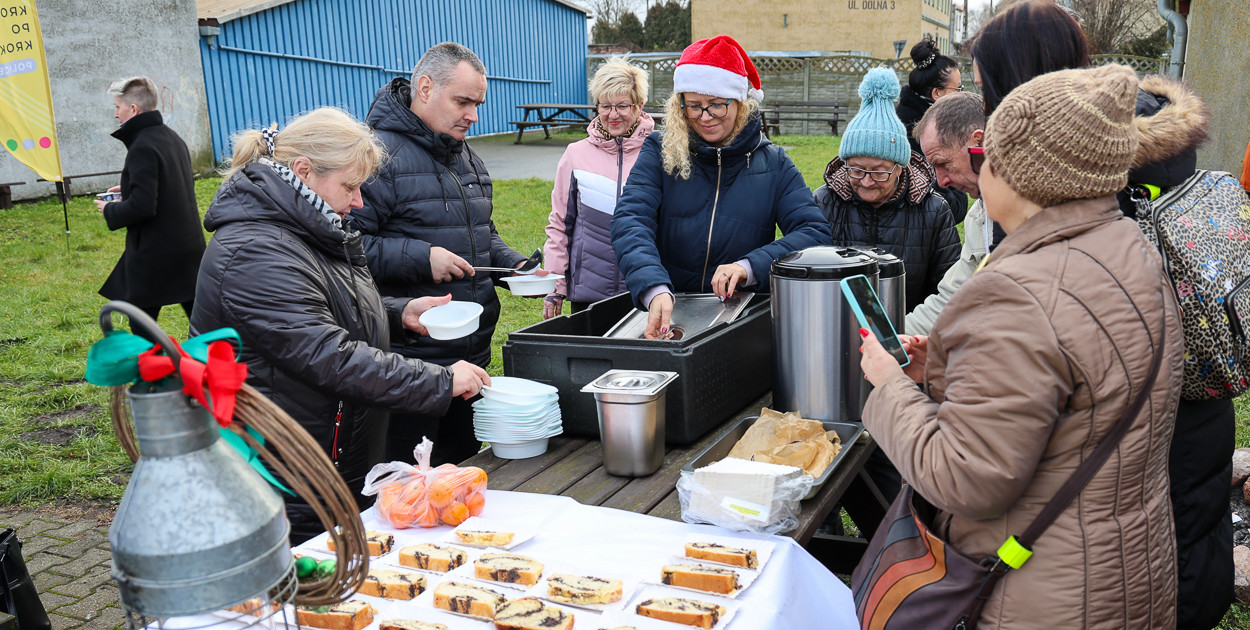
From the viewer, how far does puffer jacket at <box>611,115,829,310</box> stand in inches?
118

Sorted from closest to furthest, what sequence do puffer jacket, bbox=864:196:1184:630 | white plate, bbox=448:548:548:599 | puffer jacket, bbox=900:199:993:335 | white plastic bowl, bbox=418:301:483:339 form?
puffer jacket, bbox=864:196:1184:630 → white plate, bbox=448:548:548:599 → white plastic bowl, bbox=418:301:483:339 → puffer jacket, bbox=900:199:993:335

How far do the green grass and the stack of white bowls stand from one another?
2542 millimetres

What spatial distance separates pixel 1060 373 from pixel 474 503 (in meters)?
1.25

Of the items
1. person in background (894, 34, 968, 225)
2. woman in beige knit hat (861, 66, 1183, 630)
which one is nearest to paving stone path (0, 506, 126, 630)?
woman in beige knit hat (861, 66, 1183, 630)

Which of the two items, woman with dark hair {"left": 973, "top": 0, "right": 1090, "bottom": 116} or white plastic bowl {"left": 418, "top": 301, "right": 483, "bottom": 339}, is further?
white plastic bowl {"left": 418, "top": 301, "right": 483, "bottom": 339}

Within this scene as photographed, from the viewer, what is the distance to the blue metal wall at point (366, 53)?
14281mm

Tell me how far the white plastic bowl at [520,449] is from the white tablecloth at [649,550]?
281 mm

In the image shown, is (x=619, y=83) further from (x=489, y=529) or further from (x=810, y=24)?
(x=810, y=24)

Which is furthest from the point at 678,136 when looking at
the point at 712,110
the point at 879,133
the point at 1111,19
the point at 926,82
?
the point at 1111,19

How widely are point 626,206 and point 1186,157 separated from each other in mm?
1626

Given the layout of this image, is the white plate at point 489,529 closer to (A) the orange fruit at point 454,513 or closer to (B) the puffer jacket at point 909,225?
(A) the orange fruit at point 454,513

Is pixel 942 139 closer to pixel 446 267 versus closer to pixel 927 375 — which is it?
pixel 927 375

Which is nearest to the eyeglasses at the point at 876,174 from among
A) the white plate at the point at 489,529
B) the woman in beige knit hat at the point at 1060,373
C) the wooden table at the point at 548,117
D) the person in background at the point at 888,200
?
the person in background at the point at 888,200

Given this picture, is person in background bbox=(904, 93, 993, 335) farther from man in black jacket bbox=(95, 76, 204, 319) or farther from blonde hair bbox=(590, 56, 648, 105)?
man in black jacket bbox=(95, 76, 204, 319)
